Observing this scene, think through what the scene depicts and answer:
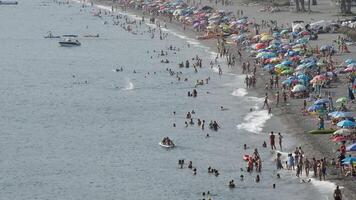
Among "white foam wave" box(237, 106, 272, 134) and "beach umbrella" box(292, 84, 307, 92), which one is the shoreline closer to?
"white foam wave" box(237, 106, 272, 134)

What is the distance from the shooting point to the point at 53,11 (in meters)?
179

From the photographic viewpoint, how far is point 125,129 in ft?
205

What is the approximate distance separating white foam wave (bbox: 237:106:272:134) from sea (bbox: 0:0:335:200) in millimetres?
80

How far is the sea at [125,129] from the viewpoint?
47094 mm

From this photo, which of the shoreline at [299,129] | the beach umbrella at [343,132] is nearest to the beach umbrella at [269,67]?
the shoreline at [299,129]

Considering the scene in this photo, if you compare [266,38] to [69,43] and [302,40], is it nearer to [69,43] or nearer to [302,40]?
[302,40]

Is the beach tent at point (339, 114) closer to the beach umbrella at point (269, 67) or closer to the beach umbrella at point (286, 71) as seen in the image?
the beach umbrella at point (286, 71)

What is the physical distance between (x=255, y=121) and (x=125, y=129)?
997 cm

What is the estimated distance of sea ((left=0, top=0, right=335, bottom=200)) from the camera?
47.1m

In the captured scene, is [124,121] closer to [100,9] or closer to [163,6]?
[163,6]

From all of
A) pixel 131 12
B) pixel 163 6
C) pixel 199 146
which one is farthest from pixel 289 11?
pixel 199 146

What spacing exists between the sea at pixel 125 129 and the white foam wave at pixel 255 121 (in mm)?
80

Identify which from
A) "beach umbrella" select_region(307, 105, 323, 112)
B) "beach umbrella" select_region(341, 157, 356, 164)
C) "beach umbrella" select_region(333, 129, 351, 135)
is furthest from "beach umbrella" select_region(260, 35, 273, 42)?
"beach umbrella" select_region(341, 157, 356, 164)

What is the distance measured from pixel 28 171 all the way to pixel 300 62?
104ft
